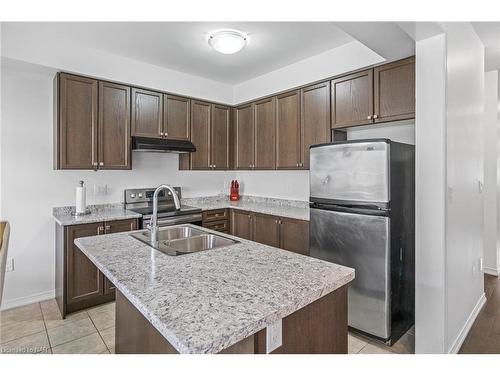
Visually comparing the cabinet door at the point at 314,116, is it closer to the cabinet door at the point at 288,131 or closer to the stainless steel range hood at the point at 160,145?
the cabinet door at the point at 288,131

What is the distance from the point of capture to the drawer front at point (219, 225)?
3557mm

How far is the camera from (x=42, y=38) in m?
2.65

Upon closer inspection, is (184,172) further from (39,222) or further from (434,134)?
(434,134)

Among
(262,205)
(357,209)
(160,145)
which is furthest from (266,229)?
(160,145)

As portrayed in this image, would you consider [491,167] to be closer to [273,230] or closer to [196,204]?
[273,230]

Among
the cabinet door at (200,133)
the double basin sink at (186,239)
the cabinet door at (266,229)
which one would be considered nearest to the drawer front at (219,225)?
the cabinet door at (266,229)

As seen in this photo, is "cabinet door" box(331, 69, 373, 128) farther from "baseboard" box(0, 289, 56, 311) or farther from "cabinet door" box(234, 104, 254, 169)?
"baseboard" box(0, 289, 56, 311)

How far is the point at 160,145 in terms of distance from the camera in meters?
3.28

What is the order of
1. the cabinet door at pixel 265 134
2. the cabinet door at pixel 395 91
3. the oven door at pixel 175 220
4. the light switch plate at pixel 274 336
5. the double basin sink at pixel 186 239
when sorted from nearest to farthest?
the light switch plate at pixel 274 336
the double basin sink at pixel 186 239
the cabinet door at pixel 395 91
the oven door at pixel 175 220
the cabinet door at pixel 265 134

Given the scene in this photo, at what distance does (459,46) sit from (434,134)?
0.80 metres

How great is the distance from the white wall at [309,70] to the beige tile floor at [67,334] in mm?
2324

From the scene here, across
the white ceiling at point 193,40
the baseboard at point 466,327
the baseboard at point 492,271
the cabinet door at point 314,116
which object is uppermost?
the white ceiling at point 193,40
